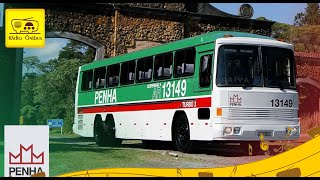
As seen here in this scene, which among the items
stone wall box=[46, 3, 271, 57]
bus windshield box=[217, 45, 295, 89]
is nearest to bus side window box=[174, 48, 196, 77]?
stone wall box=[46, 3, 271, 57]

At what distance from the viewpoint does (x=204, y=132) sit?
8.23 m

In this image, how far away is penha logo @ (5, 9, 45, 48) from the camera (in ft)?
26.2

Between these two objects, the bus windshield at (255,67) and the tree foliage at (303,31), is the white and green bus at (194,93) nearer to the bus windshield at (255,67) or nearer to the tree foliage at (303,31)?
the bus windshield at (255,67)

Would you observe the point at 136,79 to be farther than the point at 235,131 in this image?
Yes

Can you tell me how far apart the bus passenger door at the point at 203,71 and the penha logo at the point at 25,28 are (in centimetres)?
175

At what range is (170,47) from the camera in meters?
8.57

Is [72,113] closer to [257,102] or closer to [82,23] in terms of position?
[82,23]

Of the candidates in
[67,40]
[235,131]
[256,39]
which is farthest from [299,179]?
[67,40]

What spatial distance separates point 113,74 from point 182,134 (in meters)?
1.12

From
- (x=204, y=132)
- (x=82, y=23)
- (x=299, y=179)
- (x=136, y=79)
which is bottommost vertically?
(x=299, y=179)

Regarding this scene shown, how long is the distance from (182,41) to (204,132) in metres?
1.11

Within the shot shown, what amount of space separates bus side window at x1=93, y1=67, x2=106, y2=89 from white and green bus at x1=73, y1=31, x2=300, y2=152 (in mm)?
12

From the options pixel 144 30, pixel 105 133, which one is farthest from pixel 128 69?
pixel 105 133

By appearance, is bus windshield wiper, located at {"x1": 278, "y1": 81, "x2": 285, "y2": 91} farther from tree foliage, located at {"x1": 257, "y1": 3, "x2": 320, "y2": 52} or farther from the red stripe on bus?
the red stripe on bus
